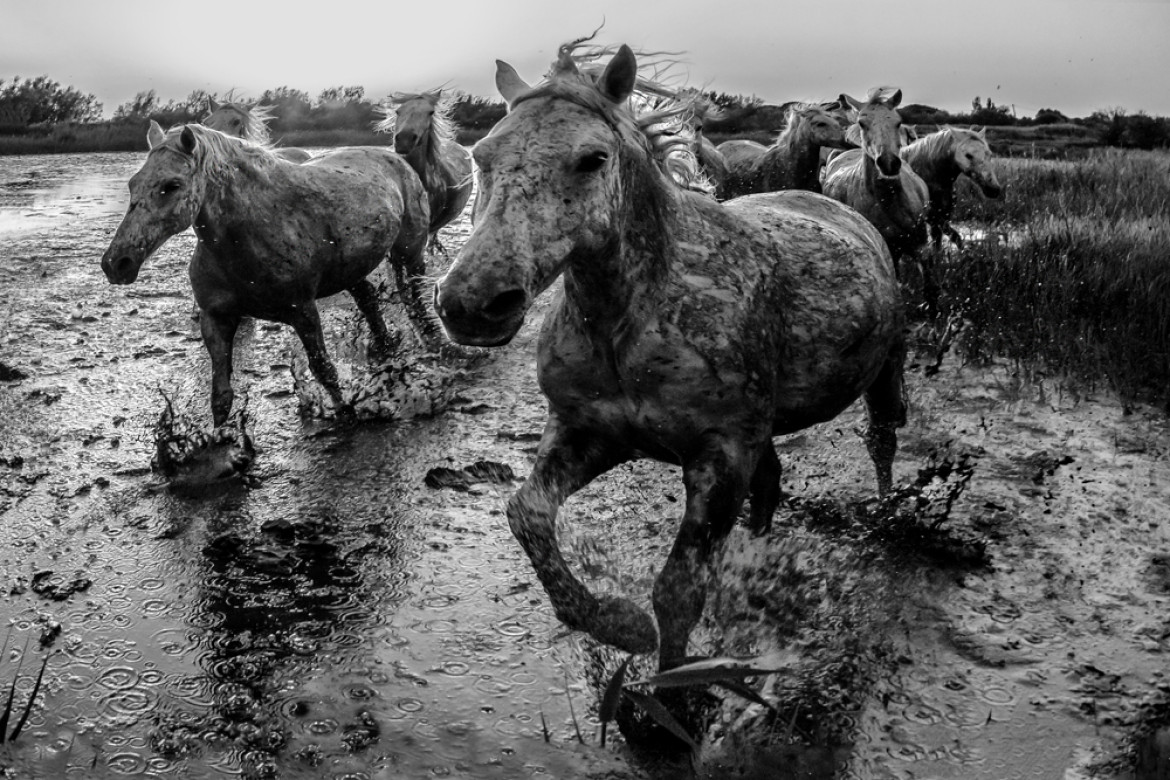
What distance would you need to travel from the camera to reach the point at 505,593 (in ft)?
13.6

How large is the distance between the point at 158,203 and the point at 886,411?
374 cm

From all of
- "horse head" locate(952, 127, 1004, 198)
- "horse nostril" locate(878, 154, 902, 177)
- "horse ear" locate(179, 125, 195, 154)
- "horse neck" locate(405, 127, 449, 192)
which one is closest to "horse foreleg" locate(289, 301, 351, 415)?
"horse ear" locate(179, 125, 195, 154)

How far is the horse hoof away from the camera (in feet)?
9.39

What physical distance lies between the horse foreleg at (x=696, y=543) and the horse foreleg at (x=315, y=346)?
3785 mm

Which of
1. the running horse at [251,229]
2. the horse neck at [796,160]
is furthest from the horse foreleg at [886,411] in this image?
Result: the horse neck at [796,160]

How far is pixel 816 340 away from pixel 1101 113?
2664cm

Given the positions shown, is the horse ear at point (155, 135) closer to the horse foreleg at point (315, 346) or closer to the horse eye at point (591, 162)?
the horse foreleg at point (315, 346)

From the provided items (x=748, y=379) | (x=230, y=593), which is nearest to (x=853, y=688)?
(x=748, y=379)

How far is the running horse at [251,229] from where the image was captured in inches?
201

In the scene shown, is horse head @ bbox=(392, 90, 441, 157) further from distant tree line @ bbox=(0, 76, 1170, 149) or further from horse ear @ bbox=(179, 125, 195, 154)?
distant tree line @ bbox=(0, 76, 1170, 149)

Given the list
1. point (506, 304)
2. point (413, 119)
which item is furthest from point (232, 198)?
point (413, 119)

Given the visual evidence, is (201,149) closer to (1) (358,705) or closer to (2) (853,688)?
(1) (358,705)

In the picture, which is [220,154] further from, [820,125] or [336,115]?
[336,115]

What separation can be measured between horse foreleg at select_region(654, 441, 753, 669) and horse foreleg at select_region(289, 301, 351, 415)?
3.78 meters
